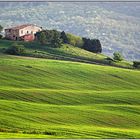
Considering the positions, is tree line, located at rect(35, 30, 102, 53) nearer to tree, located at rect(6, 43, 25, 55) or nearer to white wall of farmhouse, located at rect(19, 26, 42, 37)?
white wall of farmhouse, located at rect(19, 26, 42, 37)

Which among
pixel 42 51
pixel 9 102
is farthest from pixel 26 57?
pixel 9 102

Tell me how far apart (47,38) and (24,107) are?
49.7 meters

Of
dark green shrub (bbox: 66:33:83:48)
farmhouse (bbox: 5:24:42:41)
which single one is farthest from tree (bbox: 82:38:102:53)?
farmhouse (bbox: 5:24:42:41)

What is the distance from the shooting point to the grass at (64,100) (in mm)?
32719

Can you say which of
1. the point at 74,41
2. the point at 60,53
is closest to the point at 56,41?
the point at 60,53

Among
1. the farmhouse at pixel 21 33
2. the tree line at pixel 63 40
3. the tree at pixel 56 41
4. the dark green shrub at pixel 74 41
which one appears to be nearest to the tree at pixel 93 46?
the tree line at pixel 63 40

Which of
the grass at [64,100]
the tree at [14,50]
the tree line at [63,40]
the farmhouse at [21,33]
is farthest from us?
the farmhouse at [21,33]

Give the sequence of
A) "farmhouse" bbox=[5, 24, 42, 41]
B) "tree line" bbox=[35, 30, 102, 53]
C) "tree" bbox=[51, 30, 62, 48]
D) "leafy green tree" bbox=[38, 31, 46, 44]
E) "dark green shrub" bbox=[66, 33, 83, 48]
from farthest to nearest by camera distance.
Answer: "dark green shrub" bbox=[66, 33, 83, 48] → "farmhouse" bbox=[5, 24, 42, 41] → "tree line" bbox=[35, 30, 102, 53] → "leafy green tree" bbox=[38, 31, 46, 44] → "tree" bbox=[51, 30, 62, 48]

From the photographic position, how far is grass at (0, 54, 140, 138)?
107ft

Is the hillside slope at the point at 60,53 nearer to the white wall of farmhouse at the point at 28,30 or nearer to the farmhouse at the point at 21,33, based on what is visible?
the farmhouse at the point at 21,33

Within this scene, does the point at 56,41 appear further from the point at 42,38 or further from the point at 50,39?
the point at 42,38

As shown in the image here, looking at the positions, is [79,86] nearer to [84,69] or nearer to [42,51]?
[84,69]

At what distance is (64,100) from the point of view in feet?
153

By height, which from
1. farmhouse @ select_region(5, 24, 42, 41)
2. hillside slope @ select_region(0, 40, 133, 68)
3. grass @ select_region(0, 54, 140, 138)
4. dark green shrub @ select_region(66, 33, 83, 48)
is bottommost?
grass @ select_region(0, 54, 140, 138)
